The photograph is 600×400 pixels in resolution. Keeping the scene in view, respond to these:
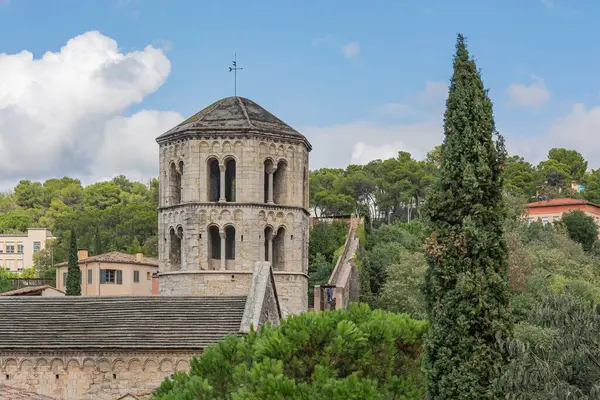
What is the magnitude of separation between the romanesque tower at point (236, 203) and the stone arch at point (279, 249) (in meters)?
0.04

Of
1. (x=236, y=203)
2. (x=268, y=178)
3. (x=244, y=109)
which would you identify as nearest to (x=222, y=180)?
(x=236, y=203)

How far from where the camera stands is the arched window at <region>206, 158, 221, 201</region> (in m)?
37.9

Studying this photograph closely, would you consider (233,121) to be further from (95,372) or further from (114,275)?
(114,275)

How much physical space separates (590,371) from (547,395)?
0.99 metres

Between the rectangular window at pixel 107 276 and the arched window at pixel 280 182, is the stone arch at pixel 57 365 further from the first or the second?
the rectangular window at pixel 107 276

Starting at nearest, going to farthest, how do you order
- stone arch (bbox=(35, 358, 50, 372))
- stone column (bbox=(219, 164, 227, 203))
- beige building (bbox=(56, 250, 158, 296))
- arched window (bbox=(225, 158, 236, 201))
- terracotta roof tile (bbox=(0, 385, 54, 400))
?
1. terracotta roof tile (bbox=(0, 385, 54, 400))
2. stone arch (bbox=(35, 358, 50, 372))
3. stone column (bbox=(219, 164, 227, 203))
4. arched window (bbox=(225, 158, 236, 201))
5. beige building (bbox=(56, 250, 158, 296))

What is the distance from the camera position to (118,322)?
23.9 meters

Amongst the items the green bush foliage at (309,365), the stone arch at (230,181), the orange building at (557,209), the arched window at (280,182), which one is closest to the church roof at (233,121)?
the arched window at (280,182)

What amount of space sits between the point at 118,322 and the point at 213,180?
50.3 ft

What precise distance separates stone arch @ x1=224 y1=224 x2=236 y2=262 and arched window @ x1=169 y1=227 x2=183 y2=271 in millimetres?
2053

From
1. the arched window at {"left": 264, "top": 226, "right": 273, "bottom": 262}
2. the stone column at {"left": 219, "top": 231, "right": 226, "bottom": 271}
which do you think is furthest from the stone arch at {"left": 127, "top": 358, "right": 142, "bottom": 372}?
the arched window at {"left": 264, "top": 226, "right": 273, "bottom": 262}

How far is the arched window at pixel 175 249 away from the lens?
38656mm

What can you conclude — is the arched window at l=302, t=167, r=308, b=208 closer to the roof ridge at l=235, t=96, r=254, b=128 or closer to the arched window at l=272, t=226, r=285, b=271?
the arched window at l=272, t=226, r=285, b=271

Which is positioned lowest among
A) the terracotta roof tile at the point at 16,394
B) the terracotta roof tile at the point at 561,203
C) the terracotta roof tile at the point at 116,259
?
the terracotta roof tile at the point at 16,394
